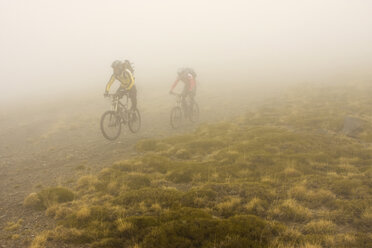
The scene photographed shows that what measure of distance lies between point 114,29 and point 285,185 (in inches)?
6001

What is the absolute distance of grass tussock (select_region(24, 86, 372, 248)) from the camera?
18.5ft

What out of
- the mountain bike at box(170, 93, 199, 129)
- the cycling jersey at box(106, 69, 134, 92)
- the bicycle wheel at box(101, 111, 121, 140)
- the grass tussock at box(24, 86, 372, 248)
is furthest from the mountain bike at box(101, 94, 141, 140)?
the mountain bike at box(170, 93, 199, 129)

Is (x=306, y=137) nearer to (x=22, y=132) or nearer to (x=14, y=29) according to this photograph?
(x=22, y=132)

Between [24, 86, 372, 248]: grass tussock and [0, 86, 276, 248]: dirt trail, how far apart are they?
2.38ft

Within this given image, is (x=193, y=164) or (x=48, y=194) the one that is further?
(x=193, y=164)

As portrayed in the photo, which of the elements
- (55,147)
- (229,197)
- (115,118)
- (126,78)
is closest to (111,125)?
(115,118)

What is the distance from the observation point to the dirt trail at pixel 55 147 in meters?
7.66

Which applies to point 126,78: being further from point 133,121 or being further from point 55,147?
point 55,147

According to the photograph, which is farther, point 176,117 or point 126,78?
point 176,117

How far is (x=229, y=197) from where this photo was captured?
24.2 ft

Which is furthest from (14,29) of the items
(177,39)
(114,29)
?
(177,39)

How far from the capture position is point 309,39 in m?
106

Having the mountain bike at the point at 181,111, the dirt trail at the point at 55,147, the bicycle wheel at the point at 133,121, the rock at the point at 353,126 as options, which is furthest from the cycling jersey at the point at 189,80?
the rock at the point at 353,126

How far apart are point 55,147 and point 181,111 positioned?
28.6ft
